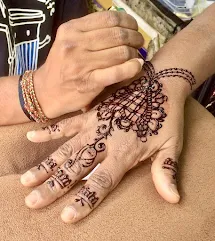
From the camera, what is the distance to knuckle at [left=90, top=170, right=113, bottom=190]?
67 cm

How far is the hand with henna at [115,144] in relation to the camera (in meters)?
0.66

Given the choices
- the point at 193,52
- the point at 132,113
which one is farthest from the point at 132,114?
the point at 193,52

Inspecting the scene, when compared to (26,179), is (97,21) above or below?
above

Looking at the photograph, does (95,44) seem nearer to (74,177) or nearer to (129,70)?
(129,70)

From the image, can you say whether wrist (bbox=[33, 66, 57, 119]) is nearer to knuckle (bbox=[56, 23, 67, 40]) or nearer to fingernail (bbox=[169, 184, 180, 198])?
knuckle (bbox=[56, 23, 67, 40])

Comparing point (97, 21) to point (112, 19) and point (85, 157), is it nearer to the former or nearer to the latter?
point (112, 19)

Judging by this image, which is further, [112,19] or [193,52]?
[193,52]

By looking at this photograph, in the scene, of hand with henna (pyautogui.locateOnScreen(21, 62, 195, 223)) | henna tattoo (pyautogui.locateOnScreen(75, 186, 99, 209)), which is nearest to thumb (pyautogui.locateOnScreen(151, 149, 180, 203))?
hand with henna (pyautogui.locateOnScreen(21, 62, 195, 223))

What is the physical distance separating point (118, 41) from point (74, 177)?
26 cm

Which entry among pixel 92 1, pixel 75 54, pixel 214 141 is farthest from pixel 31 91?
pixel 92 1

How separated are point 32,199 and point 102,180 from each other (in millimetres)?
115

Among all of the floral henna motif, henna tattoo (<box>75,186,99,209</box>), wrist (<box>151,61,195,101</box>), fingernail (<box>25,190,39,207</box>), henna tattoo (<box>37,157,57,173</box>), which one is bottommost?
henna tattoo (<box>37,157,57,173</box>)

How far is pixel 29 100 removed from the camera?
82cm

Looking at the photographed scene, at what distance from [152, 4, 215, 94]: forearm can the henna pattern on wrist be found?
28mm
